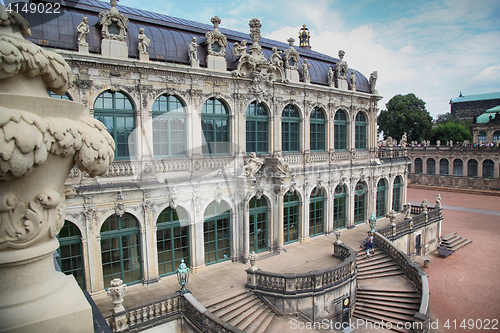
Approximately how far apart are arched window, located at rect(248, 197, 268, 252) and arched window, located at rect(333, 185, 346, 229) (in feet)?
24.3

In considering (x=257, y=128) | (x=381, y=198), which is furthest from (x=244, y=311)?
(x=381, y=198)

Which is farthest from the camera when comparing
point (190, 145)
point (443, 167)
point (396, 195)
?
point (443, 167)

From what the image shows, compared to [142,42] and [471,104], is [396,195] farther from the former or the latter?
[471,104]

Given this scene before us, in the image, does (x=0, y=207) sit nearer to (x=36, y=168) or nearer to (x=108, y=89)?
(x=36, y=168)

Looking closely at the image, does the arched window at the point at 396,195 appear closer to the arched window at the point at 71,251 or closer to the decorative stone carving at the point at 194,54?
the decorative stone carving at the point at 194,54

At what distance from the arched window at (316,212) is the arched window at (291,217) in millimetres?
1458

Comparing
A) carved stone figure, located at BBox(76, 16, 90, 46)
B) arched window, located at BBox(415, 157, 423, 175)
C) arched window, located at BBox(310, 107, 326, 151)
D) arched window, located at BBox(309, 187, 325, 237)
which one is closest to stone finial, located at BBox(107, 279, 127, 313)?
carved stone figure, located at BBox(76, 16, 90, 46)

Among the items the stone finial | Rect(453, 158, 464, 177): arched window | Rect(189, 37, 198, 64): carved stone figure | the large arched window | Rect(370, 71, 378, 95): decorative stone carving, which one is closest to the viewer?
the stone finial

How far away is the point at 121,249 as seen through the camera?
657 inches

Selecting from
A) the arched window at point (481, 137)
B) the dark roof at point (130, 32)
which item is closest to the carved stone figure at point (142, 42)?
the dark roof at point (130, 32)

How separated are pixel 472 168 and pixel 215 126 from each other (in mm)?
56834

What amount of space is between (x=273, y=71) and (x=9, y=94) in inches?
794

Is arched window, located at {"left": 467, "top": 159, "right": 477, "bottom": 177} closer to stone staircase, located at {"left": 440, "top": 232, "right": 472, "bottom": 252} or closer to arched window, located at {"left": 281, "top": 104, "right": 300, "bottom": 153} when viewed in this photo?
stone staircase, located at {"left": 440, "top": 232, "right": 472, "bottom": 252}

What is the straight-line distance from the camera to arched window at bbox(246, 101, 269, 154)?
21.8 meters
